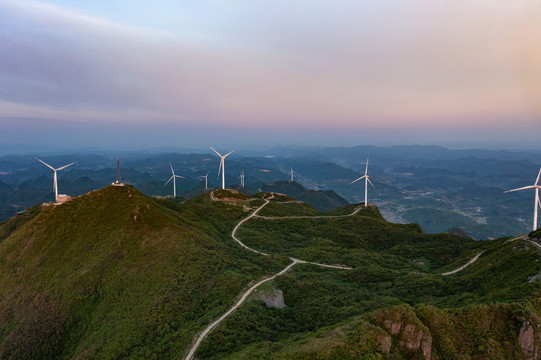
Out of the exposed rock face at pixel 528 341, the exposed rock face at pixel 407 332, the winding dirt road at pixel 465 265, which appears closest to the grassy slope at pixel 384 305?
the exposed rock face at pixel 407 332

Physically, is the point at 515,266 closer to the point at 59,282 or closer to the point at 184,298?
the point at 184,298

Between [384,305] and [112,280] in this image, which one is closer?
[384,305]

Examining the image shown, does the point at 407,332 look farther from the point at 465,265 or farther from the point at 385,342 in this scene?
the point at 465,265

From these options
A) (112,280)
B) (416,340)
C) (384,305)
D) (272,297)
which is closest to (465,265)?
(384,305)

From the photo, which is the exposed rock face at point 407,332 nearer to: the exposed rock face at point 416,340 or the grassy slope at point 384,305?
the exposed rock face at point 416,340

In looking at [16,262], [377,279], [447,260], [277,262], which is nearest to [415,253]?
[447,260]

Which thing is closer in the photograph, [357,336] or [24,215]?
[357,336]

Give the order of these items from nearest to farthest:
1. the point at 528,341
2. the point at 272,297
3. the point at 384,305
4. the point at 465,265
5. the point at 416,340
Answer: the point at 416,340 < the point at 528,341 < the point at 384,305 < the point at 272,297 < the point at 465,265
